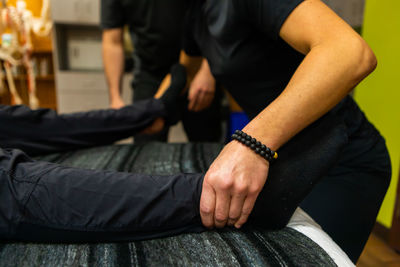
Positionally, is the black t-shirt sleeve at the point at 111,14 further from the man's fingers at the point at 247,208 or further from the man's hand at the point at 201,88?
the man's fingers at the point at 247,208

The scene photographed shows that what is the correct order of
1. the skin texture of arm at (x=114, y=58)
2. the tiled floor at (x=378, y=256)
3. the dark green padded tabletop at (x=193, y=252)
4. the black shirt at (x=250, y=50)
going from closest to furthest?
the dark green padded tabletop at (x=193, y=252) → the black shirt at (x=250, y=50) → the tiled floor at (x=378, y=256) → the skin texture of arm at (x=114, y=58)

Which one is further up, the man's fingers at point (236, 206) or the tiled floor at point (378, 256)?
the man's fingers at point (236, 206)

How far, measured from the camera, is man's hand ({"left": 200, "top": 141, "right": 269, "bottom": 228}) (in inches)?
17.3

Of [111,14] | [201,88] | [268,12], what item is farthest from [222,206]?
[111,14]

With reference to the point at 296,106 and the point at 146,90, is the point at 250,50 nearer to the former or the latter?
the point at 296,106

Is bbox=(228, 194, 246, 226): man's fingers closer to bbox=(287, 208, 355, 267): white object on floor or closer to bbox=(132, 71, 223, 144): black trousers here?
bbox=(287, 208, 355, 267): white object on floor

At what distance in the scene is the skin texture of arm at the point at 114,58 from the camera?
1.58 m

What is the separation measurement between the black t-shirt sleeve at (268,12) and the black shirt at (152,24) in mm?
956

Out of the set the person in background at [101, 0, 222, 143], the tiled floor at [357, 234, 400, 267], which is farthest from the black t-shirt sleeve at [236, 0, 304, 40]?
the tiled floor at [357, 234, 400, 267]

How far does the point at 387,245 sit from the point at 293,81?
1.25 meters

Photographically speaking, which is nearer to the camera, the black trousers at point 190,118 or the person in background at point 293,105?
the person in background at point 293,105

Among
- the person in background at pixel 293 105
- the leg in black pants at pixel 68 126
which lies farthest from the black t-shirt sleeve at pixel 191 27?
the leg in black pants at pixel 68 126

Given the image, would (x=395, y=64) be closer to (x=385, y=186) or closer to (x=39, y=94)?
(x=385, y=186)

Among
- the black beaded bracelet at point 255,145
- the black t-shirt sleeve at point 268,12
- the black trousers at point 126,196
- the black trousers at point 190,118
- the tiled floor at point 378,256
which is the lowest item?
the tiled floor at point 378,256
